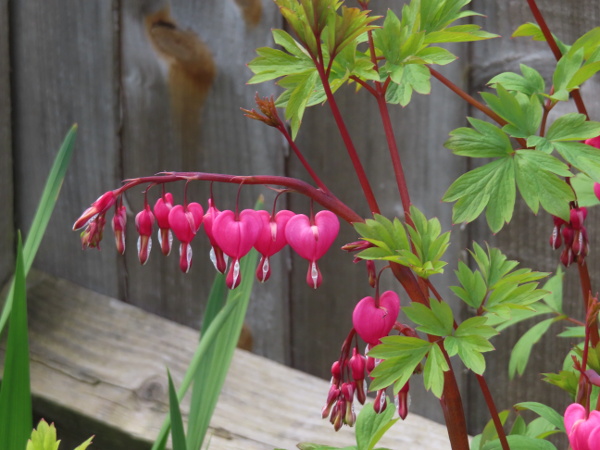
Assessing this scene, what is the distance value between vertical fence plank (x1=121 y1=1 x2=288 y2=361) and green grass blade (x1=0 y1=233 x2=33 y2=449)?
668mm

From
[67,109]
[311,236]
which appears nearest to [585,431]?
[311,236]

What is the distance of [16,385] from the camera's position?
2.84 feet

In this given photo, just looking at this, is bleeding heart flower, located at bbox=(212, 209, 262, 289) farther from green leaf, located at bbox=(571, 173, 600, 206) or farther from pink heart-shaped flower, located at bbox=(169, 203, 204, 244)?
green leaf, located at bbox=(571, 173, 600, 206)

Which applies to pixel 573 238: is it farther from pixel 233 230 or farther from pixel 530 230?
pixel 530 230

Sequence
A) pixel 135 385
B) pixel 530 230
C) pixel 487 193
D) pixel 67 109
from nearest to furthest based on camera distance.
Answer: pixel 487 193
pixel 530 230
pixel 135 385
pixel 67 109

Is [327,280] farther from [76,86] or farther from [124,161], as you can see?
[76,86]

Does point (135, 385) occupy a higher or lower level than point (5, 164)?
lower

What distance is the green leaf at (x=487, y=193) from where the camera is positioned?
1.93 feet

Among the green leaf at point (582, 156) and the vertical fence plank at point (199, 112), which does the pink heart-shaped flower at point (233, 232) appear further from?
the vertical fence plank at point (199, 112)

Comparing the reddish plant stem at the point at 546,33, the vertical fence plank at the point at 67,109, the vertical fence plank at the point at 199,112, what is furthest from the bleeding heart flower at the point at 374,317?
the vertical fence plank at the point at 67,109

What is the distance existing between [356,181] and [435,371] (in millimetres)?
901

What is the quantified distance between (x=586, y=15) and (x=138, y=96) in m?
0.77

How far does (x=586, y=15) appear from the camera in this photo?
1.19 metres

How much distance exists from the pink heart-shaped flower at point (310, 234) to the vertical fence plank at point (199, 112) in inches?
36.4
